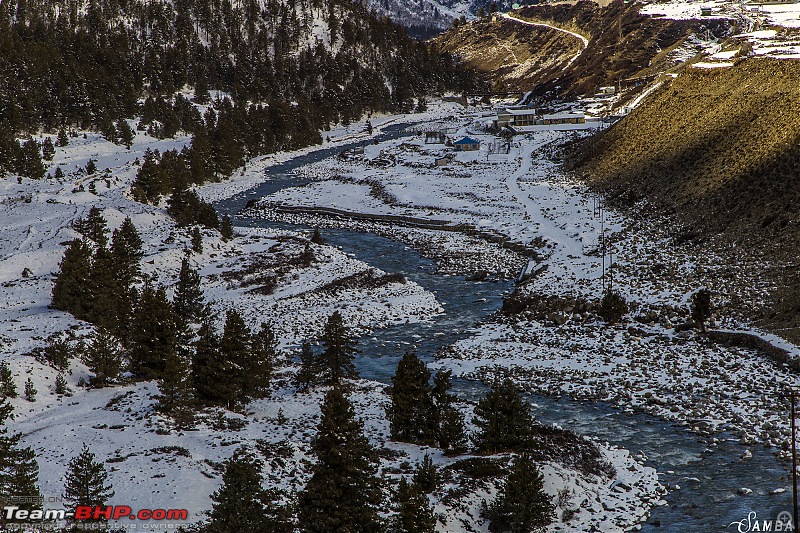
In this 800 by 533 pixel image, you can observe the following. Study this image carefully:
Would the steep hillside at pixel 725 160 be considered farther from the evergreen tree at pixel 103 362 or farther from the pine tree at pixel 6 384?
the pine tree at pixel 6 384

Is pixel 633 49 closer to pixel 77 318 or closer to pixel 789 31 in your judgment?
pixel 789 31

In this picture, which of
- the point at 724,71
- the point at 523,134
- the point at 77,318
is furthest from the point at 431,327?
the point at 523,134

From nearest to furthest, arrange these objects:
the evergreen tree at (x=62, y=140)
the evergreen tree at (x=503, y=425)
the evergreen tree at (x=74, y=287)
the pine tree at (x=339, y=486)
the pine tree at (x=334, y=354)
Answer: the pine tree at (x=339, y=486) < the evergreen tree at (x=503, y=425) < the pine tree at (x=334, y=354) < the evergreen tree at (x=74, y=287) < the evergreen tree at (x=62, y=140)

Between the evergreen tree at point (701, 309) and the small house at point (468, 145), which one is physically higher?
the small house at point (468, 145)

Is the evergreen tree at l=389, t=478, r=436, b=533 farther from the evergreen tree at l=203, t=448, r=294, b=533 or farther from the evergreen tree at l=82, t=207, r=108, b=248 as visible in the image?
the evergreen tree at l=82, t=207, r=108, b=248

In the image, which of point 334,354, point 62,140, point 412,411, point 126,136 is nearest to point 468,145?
point 126,136

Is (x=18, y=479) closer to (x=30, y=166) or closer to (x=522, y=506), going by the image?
(x=522, y=506)

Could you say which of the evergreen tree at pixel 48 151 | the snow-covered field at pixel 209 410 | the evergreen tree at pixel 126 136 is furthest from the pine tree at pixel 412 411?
the evergreen tree at pixel 126 136

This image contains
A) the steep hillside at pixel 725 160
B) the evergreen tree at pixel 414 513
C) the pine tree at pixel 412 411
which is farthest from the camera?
the steep hillside at pixel 725 160
